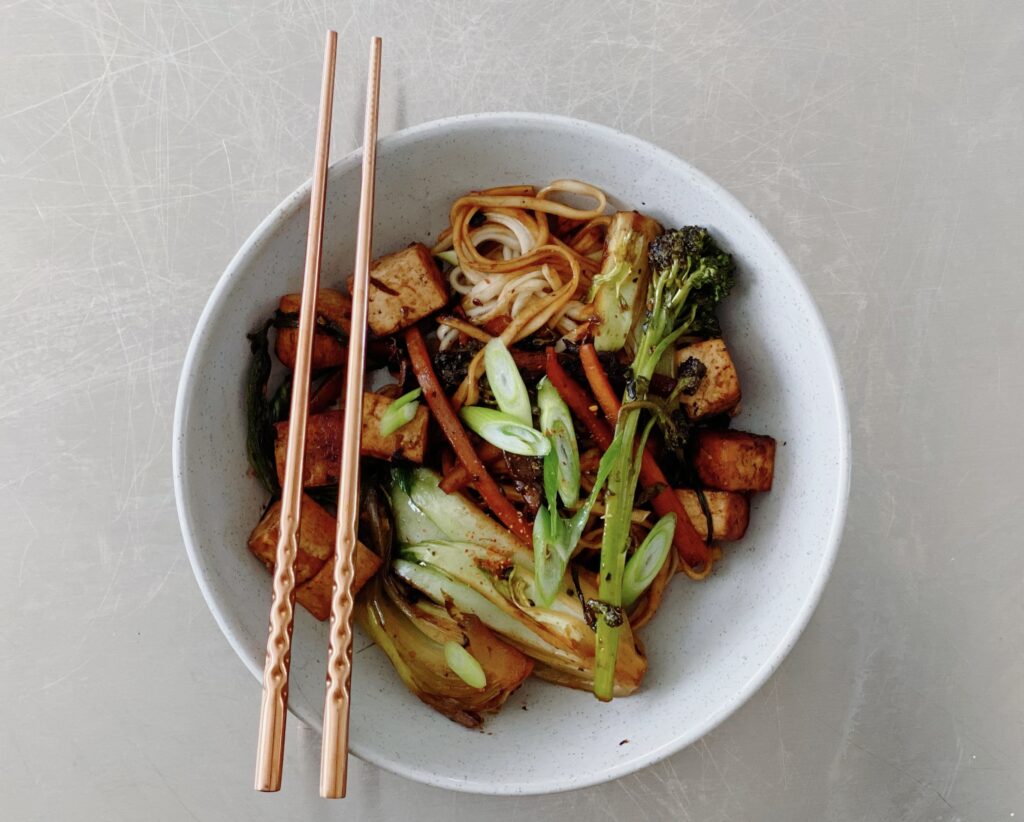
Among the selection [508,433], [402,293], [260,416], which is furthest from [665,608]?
[260,416]

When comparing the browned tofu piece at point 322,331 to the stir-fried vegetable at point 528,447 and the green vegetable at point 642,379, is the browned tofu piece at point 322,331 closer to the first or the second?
the stir-fried vegetable at point 528,447

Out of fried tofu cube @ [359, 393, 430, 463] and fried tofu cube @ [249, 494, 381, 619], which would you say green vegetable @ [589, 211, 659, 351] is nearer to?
fried tofu cube @ [359, 393, 430, 463]

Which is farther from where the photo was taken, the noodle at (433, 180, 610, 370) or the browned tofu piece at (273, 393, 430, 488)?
the noodle at (433, 180, 610, 370)

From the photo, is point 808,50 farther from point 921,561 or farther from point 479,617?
point 479,617

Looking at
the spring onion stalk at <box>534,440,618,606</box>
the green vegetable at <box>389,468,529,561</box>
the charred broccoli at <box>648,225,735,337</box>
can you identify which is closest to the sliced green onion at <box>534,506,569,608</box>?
the spring onion stalk at <box>534,440,618,606</box>

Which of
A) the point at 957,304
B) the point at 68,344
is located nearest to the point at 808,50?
the point at 957,304

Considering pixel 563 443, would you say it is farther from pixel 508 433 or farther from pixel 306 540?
pixel 306 540
